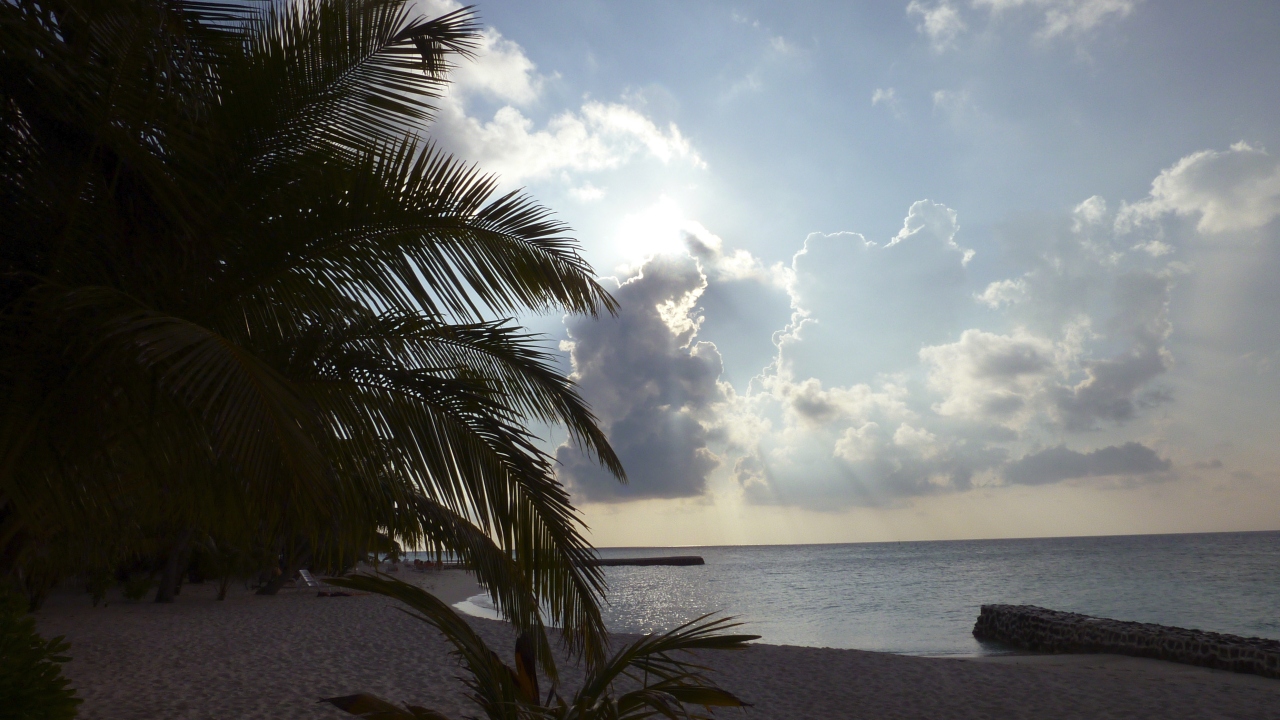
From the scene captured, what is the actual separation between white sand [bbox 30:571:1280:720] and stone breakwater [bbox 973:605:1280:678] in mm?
614

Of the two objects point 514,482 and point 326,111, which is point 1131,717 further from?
point 326,111

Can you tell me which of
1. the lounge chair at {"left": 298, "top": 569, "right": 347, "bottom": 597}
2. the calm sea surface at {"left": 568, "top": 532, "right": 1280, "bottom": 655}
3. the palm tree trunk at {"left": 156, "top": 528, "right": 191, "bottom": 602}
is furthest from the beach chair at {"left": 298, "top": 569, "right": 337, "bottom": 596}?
the calm sea surface at {"left": 568, "top": 532, "right": 1280, "bottom": 655}

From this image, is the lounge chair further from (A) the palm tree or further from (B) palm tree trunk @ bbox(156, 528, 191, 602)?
(A) the palm tree

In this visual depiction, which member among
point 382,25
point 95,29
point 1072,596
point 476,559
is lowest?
point 1072,596

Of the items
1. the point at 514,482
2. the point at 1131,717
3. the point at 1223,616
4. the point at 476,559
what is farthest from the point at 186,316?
the point at 1223,616

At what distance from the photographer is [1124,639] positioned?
1468 cm

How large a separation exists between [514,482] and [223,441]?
1481 mm

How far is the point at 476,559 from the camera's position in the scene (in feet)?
13.7

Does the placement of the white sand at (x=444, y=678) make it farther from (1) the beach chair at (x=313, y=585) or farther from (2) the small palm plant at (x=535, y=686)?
(1) the beach chair at (x=313, y=585)

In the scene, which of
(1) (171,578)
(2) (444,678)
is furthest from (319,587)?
(2) (444,678)

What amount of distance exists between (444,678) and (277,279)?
8.32m

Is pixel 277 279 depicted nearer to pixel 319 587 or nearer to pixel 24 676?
pixel 24 676

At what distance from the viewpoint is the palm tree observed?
9.16ft

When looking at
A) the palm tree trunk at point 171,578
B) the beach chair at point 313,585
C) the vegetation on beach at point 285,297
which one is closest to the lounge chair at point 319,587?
the beach chair at point 313,585
